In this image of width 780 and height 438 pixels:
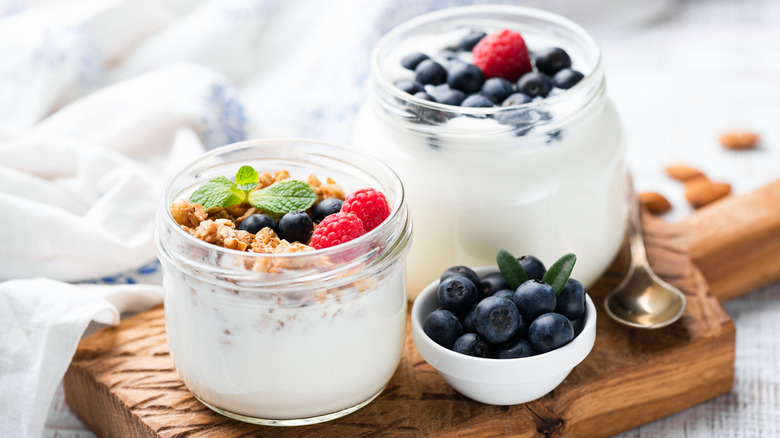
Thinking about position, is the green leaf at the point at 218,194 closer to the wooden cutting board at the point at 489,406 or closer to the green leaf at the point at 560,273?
the wooden cutting board at the point at 489,406

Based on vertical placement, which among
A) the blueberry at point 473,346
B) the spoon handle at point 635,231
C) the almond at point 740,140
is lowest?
the almond at point 740,140

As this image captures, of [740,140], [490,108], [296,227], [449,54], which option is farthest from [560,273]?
[740,140]

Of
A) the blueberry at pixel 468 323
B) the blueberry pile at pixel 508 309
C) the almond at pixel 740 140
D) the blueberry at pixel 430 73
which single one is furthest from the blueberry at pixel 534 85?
the almond at pixel 740 140

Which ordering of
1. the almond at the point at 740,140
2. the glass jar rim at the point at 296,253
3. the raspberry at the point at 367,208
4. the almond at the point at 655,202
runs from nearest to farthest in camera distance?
the glass jar rim at the point at 296,253 < the raspberry at the point at 367,208 < the almond at the point at 655,202 < the almond at the point at 740,140

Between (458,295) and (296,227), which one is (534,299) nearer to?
(458,295)

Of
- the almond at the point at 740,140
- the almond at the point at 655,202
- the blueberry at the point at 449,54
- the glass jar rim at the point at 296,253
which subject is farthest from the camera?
the almond at the point at 740,140

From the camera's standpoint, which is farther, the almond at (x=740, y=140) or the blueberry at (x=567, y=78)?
the almond at (x=740, y=140)

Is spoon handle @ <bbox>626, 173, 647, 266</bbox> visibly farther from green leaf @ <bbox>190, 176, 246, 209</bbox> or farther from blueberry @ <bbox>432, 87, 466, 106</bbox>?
green leaf @ <bbox>190, 176, 246, 209</bbox>
